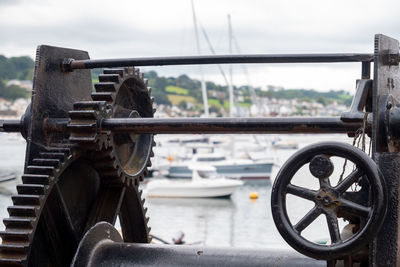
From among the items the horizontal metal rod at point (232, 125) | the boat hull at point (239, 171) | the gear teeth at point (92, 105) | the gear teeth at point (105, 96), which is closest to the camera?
the horizontal metal rod at point (232, 125)

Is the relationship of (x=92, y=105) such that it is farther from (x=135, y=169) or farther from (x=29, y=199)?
(x=135, y=169)

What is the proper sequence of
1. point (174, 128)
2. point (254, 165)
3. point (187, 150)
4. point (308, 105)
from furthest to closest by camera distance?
point (308, 105) < point (187, 150) < point (254, 165) < point (174, 128)

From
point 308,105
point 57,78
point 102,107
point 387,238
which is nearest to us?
point 387,238

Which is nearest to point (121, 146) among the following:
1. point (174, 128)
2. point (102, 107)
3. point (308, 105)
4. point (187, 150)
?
point (102, 107)

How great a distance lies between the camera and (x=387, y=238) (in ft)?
8.41

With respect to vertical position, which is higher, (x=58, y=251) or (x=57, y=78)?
(x=57, y=78)

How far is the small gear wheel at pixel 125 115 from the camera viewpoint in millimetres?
3477

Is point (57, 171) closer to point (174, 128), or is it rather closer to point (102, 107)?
point (102, 107)

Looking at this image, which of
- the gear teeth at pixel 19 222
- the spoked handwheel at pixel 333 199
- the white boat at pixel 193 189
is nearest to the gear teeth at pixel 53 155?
the gear teeth at pixel 19 222

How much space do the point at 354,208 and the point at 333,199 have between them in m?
0.08

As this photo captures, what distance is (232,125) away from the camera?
2893 mm

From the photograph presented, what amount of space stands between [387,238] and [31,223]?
1440 mm

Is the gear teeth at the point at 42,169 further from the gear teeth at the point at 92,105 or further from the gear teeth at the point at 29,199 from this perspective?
the gear teeth at the point at 92,105

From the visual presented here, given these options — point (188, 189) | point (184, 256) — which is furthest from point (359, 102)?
point (188, 189)
